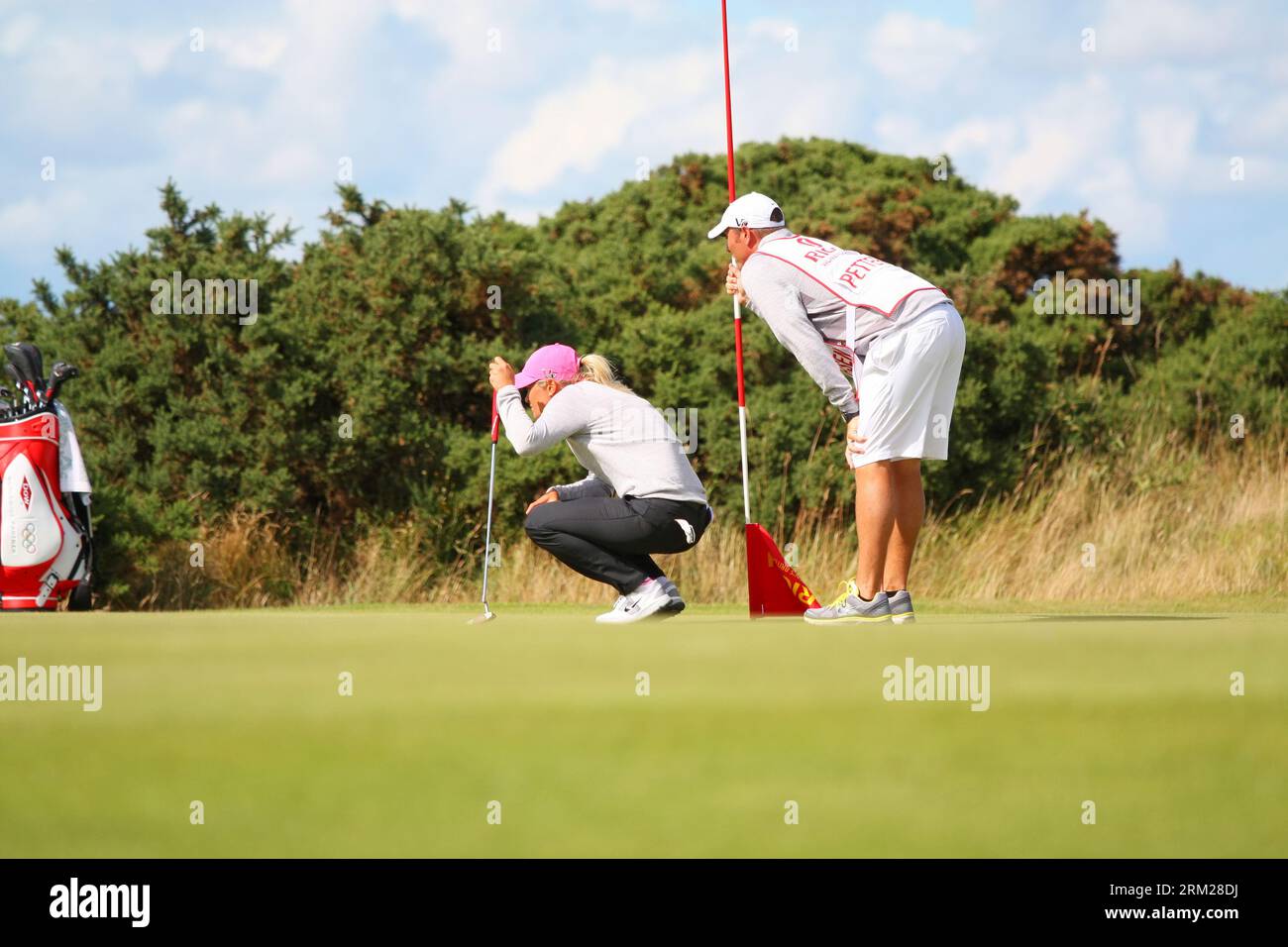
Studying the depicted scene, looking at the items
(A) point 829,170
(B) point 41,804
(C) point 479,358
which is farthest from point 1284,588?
(A) point 829,170

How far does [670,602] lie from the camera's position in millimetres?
6137

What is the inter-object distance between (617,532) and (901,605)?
1.26m

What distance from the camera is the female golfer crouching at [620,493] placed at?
6.11m

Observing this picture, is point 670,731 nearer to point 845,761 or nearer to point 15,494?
point 845,761

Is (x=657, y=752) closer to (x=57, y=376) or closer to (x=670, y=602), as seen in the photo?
(x=670, y=602)

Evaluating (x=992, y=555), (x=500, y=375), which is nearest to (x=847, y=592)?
(x=500, y=375)

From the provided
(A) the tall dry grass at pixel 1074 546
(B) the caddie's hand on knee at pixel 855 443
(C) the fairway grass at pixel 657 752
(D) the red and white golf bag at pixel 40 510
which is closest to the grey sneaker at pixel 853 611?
(B) the caddie's hand on knee at pixel 855 443

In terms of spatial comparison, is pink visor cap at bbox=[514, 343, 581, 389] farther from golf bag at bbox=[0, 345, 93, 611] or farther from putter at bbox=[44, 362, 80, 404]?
putter at bbox=[44, 362, 80, 404]

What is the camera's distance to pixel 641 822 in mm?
2785

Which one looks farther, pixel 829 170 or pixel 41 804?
pixel 829 170

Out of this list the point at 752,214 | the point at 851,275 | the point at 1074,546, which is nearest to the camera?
the point at 851,275

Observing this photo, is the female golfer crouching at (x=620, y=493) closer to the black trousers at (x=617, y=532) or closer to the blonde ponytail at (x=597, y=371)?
the black trousers at (x=617, y=532)

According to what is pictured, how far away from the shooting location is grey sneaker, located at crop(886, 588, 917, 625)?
5.59 metres

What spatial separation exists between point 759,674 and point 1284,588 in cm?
818
